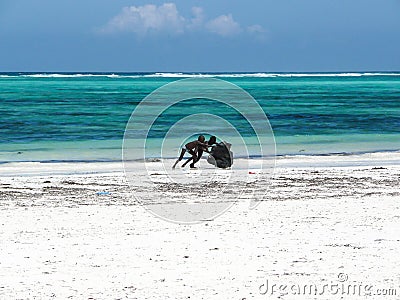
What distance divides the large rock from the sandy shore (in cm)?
318

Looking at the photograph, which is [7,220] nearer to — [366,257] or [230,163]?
[366,257]

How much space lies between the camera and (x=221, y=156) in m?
18.7

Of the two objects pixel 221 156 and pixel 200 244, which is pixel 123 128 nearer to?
pixel 221 156

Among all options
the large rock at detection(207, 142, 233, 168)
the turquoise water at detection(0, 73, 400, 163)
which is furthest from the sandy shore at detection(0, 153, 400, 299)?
the turquoise water at detection(0, 73, 400, 163)

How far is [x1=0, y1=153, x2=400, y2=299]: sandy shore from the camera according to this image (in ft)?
24.9

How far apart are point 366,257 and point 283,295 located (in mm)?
1820

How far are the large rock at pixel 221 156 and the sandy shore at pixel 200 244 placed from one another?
10.4ft

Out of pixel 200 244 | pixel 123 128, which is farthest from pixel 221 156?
pixel 123 128

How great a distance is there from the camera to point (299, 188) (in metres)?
15.1

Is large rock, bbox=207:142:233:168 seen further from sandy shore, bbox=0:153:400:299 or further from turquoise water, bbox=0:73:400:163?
turquoise water, bbox=0:73:400:163

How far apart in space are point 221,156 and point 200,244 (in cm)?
925

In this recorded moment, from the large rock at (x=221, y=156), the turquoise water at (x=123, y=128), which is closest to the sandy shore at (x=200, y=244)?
the large rock at (x=221, y=156)

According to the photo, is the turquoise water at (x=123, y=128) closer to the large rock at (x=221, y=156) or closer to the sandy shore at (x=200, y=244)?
the large rock at (x=221, y=156)

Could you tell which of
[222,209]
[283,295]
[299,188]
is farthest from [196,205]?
[283,295]
